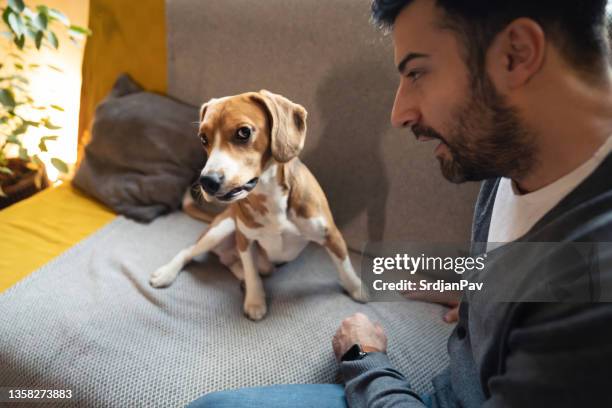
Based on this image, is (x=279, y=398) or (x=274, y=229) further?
(x=274, y=229)

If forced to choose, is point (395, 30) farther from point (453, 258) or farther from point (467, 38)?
point (453, 258)

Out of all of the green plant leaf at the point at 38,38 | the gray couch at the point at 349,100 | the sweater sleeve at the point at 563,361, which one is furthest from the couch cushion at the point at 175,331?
the green plant leaf at the point at 38,38

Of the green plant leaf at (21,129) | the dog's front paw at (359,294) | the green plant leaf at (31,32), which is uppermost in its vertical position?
the green plant leaf at (31,32)

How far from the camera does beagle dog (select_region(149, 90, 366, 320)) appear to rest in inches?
30.2

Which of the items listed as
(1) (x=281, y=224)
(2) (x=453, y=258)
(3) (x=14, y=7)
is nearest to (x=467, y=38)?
(2) (x=453, y=258)

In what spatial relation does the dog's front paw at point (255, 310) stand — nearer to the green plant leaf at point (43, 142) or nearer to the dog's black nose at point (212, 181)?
the dog's black nose at point (212, 181)

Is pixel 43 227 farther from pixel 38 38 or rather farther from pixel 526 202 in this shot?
pixel 526 202

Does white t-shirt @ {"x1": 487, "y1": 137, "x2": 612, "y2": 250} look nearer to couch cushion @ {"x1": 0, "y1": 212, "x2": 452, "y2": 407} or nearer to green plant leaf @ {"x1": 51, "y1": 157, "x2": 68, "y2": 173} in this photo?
couch cushion @ {"x1": 0, "y1": 212, "x2": 452, "y2": 407}

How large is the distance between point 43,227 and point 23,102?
15.1 inches

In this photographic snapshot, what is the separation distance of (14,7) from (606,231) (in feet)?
4.52

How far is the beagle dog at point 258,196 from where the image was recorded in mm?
766

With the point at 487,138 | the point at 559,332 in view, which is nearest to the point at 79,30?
the point at 487,138

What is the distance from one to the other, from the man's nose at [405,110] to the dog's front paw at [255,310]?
1.95ft

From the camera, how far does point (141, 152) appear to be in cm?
125
